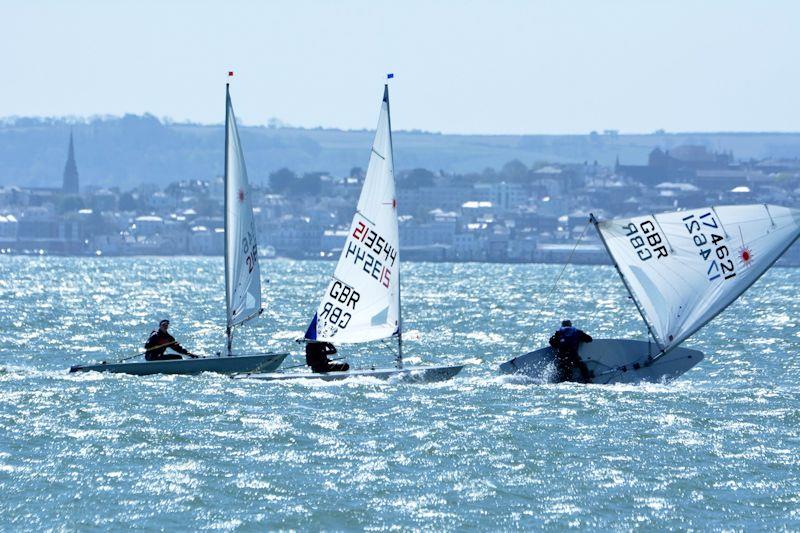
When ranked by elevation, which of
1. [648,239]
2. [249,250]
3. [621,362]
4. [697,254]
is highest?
[648,239]

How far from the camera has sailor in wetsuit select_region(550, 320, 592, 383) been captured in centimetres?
3167

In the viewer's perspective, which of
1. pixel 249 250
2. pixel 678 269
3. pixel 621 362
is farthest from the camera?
pixel 249 250

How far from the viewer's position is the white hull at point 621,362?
106 feet

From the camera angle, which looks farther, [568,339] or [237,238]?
[237,238]

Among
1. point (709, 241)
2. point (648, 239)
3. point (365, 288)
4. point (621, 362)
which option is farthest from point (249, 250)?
point (709, 241)

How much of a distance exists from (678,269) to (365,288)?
5.67 meters

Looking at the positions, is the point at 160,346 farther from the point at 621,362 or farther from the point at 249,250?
the point at 621,362

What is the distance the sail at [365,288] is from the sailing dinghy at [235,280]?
4.71 feet

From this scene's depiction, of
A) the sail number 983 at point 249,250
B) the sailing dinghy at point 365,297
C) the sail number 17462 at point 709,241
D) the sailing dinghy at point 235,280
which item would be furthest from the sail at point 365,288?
the sail number 17462 at point 709,241

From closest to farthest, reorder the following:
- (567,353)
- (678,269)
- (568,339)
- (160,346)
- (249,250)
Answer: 1. (568,339)
2. (678,269)
3. (567,353)
4. (160,346)
5. (249,250)

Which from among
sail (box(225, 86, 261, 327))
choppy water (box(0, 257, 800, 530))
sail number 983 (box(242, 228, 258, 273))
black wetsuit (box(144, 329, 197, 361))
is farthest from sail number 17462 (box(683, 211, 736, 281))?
black wetsuit (box(144, 329, 197, 361))

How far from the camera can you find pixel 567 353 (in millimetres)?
32094

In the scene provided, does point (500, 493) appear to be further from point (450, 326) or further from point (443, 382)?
point (450, 326)

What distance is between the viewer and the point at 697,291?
3192 cm
